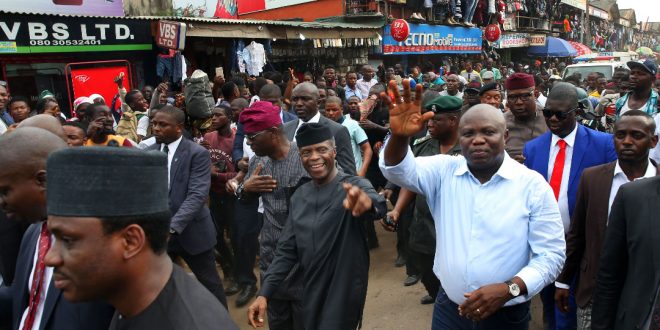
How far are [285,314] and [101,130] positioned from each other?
259cm

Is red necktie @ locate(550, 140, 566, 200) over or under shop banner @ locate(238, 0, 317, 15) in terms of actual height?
under

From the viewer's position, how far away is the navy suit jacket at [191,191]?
4.10 meters

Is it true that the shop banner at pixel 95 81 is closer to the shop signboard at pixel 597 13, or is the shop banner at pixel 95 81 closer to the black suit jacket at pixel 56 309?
the black suit jacket at pixel 56 309

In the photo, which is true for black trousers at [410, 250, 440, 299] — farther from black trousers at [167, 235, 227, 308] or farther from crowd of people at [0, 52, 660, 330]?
black trousers at [167, 235, 227, 308]

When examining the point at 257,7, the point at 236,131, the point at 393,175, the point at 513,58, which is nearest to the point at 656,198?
the point at 393,175

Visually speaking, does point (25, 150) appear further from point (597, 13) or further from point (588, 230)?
point (597, 13)

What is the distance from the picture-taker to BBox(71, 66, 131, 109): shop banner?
913 centimetres

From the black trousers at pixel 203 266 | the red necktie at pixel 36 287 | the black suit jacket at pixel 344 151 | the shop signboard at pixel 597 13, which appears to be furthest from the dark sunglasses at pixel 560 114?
the shop signboard at pixel 597 13

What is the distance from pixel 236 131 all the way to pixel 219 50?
6.49m

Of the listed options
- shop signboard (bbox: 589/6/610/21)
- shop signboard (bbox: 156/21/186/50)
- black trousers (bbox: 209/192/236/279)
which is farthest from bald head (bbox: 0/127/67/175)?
shop signboard (bbox: 589/6/610/21)

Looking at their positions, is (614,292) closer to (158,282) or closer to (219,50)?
(158,282)

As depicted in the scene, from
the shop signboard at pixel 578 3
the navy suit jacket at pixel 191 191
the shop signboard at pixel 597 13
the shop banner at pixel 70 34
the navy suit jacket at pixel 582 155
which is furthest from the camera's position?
the shop signboard at pixel 597 13

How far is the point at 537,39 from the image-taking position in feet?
97.4

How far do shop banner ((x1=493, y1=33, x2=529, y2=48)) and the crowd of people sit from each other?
22.7 meters
